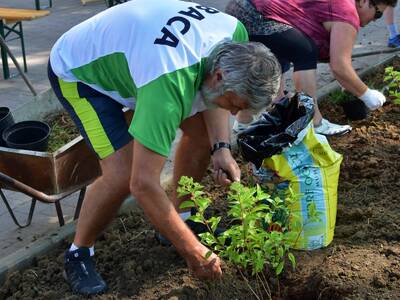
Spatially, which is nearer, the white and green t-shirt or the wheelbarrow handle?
the white and green t-shirt

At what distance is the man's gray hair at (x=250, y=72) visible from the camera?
264 cm

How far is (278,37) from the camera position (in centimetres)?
453

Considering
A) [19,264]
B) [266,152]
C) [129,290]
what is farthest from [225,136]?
[19,264]

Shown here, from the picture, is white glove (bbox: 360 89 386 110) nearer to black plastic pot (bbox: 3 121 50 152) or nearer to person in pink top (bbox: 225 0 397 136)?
person in pink top (bbox: 225 0 397 136)

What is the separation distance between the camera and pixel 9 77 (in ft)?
23.5

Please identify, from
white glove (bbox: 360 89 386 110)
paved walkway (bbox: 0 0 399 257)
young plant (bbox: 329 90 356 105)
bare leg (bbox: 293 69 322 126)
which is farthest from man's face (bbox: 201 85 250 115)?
young plant (bbox: 329 90 356 105)

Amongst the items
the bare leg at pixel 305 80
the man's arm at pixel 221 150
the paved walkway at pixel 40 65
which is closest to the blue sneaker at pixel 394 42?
the paved walkway at pixel 40 65

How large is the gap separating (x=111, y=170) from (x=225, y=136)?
61 centimetres

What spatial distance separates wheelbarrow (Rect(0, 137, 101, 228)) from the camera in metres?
3.46

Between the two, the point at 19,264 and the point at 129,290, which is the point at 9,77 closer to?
the point at 19,264

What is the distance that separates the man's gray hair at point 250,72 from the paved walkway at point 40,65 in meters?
1.84

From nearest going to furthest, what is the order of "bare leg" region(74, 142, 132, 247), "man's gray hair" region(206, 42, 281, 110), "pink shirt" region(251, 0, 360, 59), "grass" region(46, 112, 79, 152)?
"man's gray hair" region(206, 42, 281, 110), "bare leg" region(74, 142, 132, 247), "pink shirt" region(251, 0, 360, 59), "grass" region(46, 112, 79, 152)

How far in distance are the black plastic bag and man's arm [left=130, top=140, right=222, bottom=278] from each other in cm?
76

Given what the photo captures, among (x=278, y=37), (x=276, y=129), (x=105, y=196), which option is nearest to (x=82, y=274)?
(x=105, y=196)
